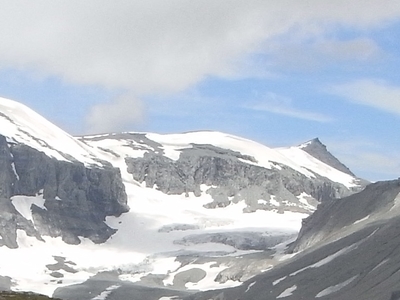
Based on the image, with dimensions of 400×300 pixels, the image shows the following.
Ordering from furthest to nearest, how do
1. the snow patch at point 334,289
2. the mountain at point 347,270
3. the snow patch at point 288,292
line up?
the snow patch at point 288,292 → the snow patch at point 334,289 → the mountain at point 347,270

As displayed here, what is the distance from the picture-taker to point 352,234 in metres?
171

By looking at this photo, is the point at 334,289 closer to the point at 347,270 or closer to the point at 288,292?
the point at 347,270

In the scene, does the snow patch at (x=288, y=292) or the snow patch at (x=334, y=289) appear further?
the snow patch at (x=288, y=292)

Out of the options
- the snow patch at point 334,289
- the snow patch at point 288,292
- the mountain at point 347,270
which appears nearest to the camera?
the mountain at point 347,270

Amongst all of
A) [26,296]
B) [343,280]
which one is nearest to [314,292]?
[343,280]

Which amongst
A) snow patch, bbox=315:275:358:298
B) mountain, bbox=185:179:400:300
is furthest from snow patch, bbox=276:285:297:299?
snow patch, bbox=315:275:358:298

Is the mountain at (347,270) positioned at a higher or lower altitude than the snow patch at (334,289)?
higher

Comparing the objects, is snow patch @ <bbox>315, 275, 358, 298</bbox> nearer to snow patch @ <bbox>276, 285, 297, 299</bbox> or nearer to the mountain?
the mountain

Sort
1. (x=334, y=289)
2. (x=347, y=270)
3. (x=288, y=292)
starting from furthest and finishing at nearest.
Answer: (x=288, y=292) < (x=347, y=270) < (x=334, y=289)

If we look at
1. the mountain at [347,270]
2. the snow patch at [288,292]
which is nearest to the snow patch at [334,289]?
the mountain at [347,270]

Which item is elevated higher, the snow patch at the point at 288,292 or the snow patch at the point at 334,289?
the snow patch at the point at 288,292

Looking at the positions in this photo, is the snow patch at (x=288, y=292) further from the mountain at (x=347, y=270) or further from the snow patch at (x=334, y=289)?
the snow patch at (x=334, y=289)

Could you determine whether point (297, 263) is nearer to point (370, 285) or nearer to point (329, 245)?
point (329, 245)

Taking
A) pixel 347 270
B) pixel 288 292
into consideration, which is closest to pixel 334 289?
pixel 347 270
